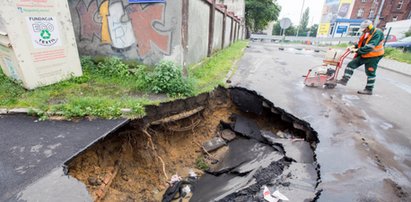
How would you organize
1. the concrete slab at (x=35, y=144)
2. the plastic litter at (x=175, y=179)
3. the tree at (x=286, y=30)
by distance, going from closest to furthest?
the concrete slab at (x=35, y=144) → the plastic litter at (x=175, y=179) → the tree at (x=286, y=30)

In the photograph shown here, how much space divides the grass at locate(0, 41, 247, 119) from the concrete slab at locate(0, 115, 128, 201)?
10.2 inches

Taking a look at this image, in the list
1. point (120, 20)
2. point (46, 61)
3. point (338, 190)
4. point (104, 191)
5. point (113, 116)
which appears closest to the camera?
point (338, 190)

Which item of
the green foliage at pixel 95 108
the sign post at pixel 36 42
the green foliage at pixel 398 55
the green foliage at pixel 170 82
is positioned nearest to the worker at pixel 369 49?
the green foliage at pixel 170 82

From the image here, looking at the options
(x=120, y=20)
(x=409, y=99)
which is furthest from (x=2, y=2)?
(x=409, y=99)

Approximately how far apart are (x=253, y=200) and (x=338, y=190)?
103 cm

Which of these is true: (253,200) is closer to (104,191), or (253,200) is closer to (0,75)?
(104,191)

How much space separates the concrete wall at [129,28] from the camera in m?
5.02

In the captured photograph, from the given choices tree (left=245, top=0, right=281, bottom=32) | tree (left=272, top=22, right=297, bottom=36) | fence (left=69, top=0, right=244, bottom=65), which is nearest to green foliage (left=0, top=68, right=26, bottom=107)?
fence (left=69, top=0, right=244, bottom=65)

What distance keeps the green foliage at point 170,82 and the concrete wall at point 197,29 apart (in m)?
1.59

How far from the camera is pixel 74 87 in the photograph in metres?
4.71

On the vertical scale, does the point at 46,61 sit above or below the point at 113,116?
above

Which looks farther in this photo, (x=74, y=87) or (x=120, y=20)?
(x=120, y=20)

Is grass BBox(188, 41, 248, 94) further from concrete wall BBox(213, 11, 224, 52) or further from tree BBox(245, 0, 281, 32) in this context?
tree BBox(245, 0, 281, 32)

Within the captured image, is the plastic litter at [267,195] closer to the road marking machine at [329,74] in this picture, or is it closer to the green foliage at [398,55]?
the road marking machine at [329,74]
